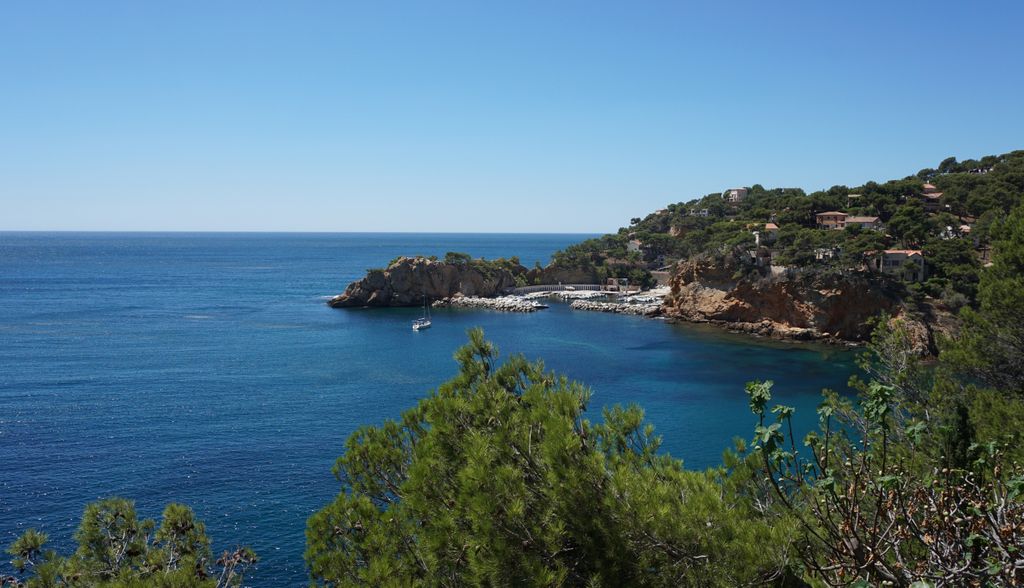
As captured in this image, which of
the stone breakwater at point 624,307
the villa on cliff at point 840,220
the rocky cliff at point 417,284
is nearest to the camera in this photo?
the villa on cliff at point 840,220

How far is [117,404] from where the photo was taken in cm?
2705

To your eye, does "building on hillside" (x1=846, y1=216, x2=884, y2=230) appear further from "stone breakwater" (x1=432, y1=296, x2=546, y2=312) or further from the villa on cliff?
"stone breakwater" (x1=432, y1=296, x2=546, y2=312)

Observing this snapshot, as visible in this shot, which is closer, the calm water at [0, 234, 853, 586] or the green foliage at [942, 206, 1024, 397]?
the green foliage at [942, 206, 1024, 397]

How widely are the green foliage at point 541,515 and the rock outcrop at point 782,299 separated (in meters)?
34.9

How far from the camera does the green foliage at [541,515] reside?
5164 millimetres

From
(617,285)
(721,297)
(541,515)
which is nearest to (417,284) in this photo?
(617,285)

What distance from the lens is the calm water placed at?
59.9 ft

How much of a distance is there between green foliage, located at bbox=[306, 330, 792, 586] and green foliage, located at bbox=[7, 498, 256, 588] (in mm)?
1138

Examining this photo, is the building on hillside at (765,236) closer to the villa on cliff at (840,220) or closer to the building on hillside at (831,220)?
the villa on cliff at (840,220)

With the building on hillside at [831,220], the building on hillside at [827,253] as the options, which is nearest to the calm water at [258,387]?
the building on hillside at [827,253]

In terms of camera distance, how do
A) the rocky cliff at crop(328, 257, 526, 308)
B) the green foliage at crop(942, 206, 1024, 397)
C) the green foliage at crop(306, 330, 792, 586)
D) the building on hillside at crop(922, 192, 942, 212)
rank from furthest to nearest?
1. the rocky cliff at crop(328, 257, 526, 308)
2. the building on hillside at crop(922, 192, 942, 212)
3. the green foliage at crop(942, 206, 1024, 397)
4. the green foliage at crop(306, 330, 792, 586)

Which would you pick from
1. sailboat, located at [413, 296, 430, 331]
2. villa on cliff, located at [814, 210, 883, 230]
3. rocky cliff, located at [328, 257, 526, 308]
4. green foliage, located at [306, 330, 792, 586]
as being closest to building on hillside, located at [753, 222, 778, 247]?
villa on cliff, located at [814, 210, 883, 230]

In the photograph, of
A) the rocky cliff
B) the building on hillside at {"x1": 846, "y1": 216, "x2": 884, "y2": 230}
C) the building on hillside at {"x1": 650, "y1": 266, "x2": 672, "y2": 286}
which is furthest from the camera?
the building on hillside at {"x1": 650, "y1": 266, "x2": 672, "y2": 286}

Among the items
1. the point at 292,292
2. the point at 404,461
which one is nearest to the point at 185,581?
the point at 404,461
